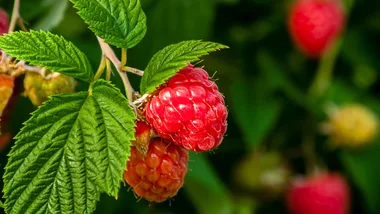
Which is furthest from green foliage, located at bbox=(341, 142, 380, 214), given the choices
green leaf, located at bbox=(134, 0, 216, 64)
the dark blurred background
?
green leaf, located at bbox=(134, 0, 216, 64)

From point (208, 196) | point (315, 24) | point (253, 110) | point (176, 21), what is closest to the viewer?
point (176, 21)

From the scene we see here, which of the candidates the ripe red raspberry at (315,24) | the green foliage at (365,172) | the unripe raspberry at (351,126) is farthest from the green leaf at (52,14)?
the green foliage at (365,172)

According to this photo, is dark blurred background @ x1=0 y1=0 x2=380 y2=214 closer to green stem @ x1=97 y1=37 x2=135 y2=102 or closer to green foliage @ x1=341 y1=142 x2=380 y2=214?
green foliage @ x1=341 y1=142 x2=380 y2=214

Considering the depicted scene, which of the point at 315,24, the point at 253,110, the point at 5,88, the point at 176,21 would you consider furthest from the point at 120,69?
the point at 315,24

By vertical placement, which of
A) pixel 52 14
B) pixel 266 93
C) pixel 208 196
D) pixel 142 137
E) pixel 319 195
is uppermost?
pixel 142 137

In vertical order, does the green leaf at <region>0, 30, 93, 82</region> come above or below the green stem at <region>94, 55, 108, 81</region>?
above

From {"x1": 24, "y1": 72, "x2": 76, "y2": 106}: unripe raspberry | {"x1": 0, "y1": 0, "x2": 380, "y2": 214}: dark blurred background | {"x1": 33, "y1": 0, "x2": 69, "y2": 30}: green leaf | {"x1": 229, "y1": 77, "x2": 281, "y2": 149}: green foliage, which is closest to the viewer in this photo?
{"x1": 24, "y1": 72, "x2": 76, "y2": 106}: unripe raspberry

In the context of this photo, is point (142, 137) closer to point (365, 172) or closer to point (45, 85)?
point (45, 85)
